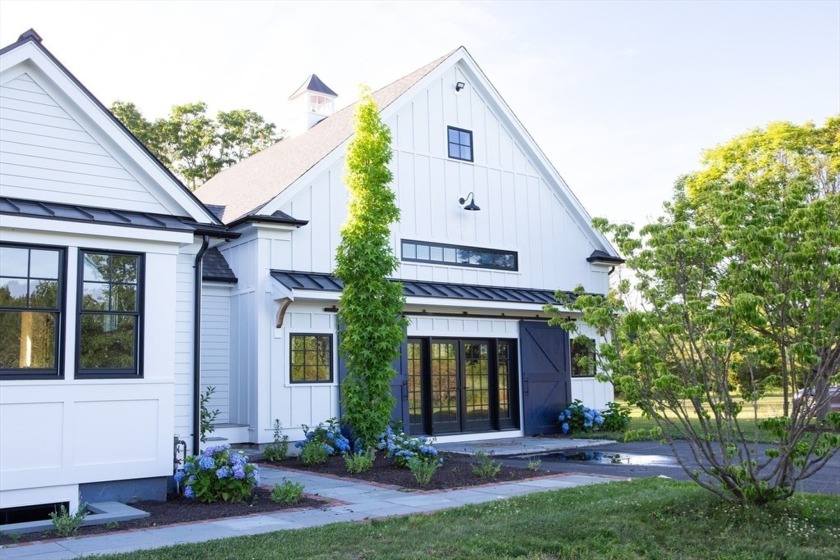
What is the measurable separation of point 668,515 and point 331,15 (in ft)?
30.4

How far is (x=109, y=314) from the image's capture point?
360 inches

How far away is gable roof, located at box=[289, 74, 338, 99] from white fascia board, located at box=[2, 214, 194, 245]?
42.5 feet

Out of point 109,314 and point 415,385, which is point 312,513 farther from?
point 415,385

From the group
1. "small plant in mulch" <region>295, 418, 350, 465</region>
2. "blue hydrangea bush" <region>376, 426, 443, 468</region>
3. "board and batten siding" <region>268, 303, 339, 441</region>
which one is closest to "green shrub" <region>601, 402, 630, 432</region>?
"board and batten siding" <region>268, 303, 339, 441</region>

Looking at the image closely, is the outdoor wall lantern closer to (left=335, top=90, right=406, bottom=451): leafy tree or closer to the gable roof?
(left=335, top=90, right=406, bottom=451): leafy tree

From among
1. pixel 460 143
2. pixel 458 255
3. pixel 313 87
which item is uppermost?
pixel 313 87

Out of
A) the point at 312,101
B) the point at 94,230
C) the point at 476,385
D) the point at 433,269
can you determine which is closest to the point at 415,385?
the point at 476,385

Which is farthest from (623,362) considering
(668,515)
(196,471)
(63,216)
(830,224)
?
Answer: (63,216)

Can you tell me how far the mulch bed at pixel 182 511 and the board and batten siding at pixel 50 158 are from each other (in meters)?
3.62

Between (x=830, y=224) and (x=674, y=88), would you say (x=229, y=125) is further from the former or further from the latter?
(x=830, y=224)

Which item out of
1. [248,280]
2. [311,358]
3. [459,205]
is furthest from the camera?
[459,205]

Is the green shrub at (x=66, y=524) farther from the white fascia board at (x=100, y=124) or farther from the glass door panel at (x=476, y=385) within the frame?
the glass door panel at (x=476, y=385)

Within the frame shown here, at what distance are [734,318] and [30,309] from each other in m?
7.25

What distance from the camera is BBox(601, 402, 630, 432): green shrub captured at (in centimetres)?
1822
